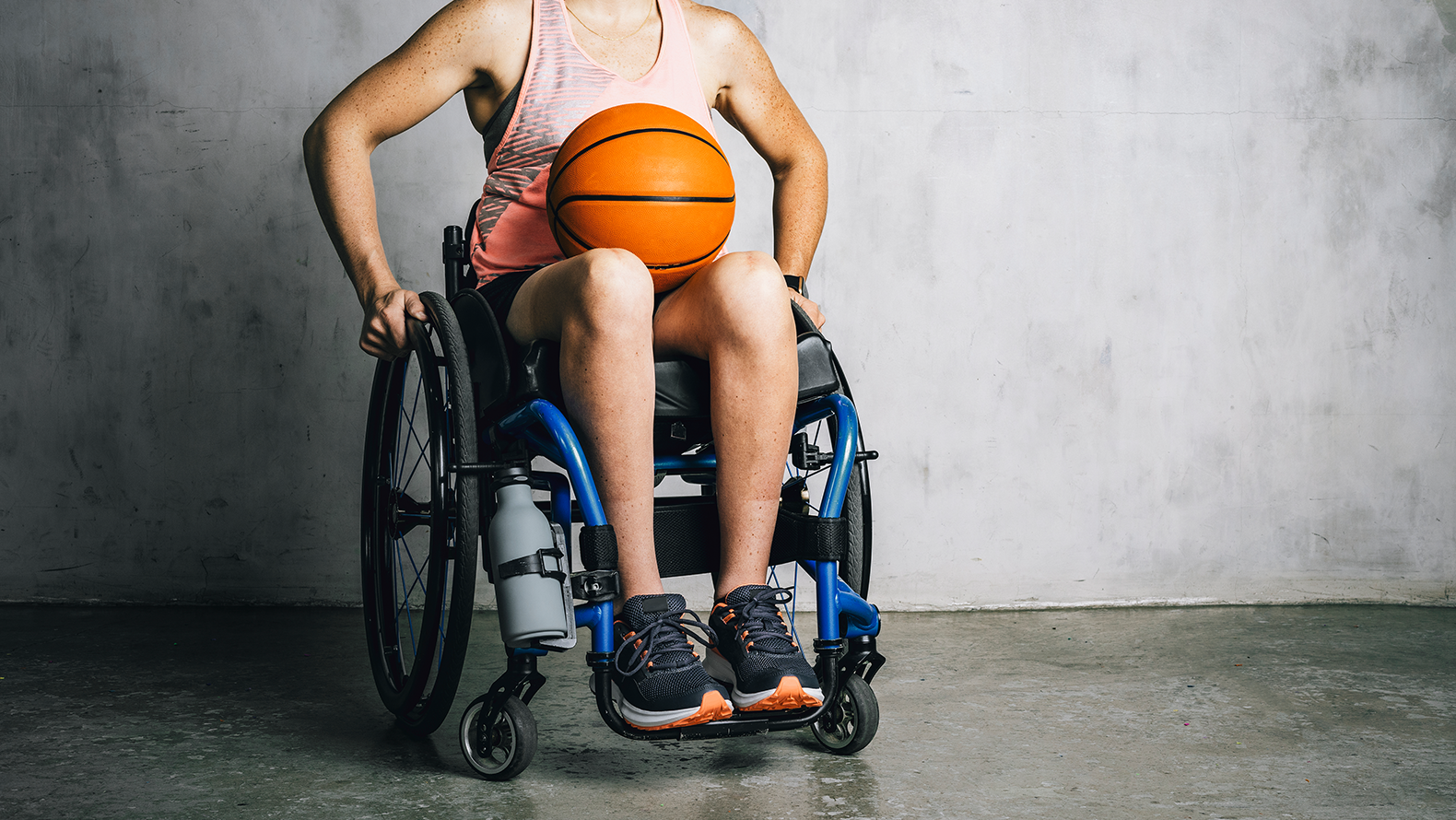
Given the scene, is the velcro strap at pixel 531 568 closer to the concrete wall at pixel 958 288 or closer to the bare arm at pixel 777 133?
the bare arm at pixel 777 133

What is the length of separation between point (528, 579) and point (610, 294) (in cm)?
36

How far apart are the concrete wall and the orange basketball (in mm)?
1133

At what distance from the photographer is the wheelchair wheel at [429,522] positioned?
141 centimetres

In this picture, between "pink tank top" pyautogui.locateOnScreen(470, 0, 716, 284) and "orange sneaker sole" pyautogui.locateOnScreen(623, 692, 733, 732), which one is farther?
"pink tank top" pyautogui.locateOnScreen(470, 0, 716, 284)

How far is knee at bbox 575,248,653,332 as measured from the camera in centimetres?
138

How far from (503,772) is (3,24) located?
2.29m

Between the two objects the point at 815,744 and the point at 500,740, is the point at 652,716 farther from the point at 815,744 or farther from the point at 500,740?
the point at 815,744

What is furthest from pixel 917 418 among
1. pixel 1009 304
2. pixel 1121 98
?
pixel 1121 98

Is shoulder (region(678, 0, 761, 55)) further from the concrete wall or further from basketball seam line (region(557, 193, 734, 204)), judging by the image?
the concrete wall

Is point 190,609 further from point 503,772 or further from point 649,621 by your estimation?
point 649,621

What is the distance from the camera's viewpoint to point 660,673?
1.34 meters

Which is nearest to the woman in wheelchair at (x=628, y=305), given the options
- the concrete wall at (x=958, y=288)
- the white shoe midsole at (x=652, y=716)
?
the white shoe midsole at (x=652, y=716)

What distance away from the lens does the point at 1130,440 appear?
8.91 ft

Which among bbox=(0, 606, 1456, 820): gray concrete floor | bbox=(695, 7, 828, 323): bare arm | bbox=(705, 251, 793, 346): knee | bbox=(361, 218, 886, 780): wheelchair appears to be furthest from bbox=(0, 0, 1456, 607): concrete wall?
bbox=(705, 251, 793, 346): knee
